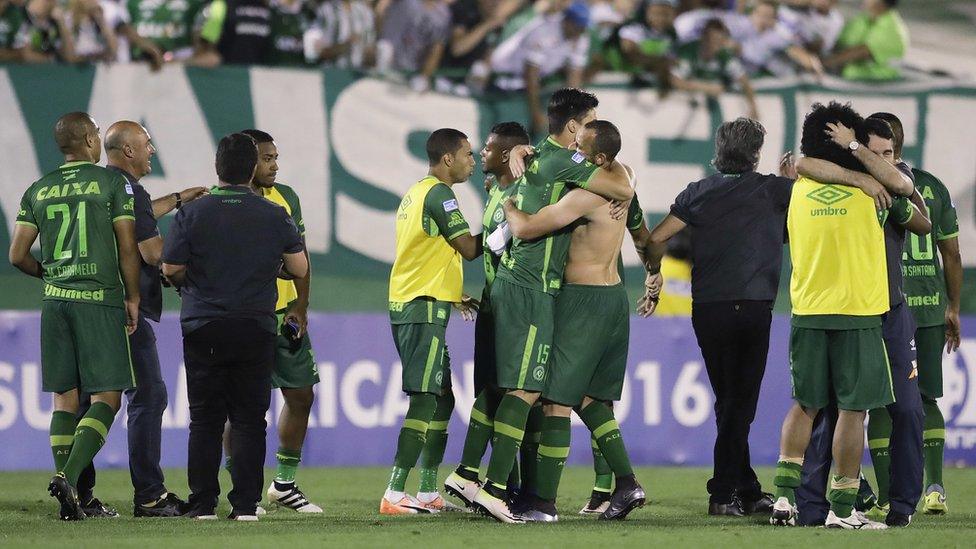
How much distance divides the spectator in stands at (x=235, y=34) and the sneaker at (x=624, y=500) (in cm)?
705

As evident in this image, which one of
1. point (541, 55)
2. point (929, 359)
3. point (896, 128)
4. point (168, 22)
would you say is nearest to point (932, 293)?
point (929, 359)

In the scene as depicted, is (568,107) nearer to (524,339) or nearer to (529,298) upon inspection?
(529,298)

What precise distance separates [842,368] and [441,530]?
7.08 ft

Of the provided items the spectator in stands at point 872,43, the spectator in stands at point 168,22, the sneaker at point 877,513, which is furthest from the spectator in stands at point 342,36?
the sneaker at point 877,513

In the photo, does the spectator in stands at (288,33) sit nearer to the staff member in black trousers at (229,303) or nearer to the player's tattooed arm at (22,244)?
the player's tattooed arm at (22,244)

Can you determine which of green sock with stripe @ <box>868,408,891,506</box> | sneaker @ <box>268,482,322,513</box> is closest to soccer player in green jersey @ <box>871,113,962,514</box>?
green sock with stripe @ <box>868,408,891,506</box>

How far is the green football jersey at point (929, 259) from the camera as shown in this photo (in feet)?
27.7

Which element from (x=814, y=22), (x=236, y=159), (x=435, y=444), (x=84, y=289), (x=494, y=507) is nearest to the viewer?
(x=236, y=159)

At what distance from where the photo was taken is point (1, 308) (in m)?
12.9

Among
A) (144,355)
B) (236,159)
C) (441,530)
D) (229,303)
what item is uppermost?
(236,159)

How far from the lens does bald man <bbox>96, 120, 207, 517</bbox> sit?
8.07m

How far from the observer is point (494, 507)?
755cm

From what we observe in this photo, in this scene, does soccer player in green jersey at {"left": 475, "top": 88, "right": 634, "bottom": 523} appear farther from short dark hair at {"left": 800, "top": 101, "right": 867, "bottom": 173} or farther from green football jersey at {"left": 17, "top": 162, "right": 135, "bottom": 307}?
green football jersey at {"left": 17, "top": 162, "right": 135, "bottom": 307}

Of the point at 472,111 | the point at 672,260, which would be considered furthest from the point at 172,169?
the point at 672,260
